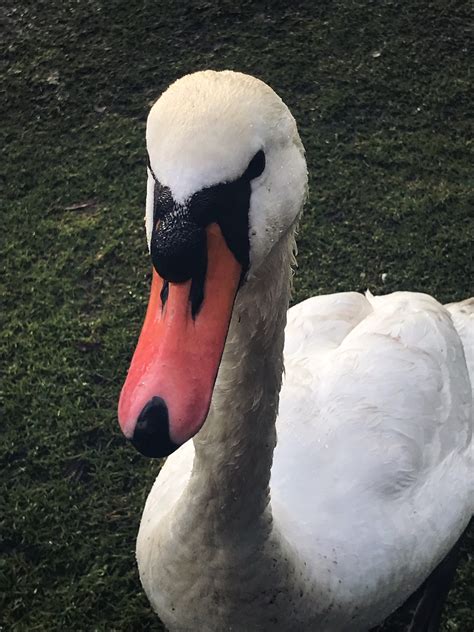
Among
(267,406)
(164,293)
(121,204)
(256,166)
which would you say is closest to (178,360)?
(164,293)

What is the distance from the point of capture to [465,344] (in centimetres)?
247

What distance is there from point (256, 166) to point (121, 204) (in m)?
2.53

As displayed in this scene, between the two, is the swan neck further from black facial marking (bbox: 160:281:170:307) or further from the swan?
black facial marking (bbox: 160:281:170:307)

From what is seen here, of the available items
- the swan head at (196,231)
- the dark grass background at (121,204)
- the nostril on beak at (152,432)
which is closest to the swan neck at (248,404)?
the swan head at (196,231)

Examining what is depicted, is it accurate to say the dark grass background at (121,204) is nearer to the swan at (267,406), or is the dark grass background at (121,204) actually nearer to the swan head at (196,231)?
the swan at (267,406)

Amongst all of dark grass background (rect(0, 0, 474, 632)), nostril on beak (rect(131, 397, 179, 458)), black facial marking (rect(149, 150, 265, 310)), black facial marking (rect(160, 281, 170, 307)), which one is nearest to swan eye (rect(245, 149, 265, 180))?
black facial marking (rect(149, 150, 265, 310))

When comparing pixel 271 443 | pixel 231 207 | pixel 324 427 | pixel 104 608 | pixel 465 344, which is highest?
pixel 231 207

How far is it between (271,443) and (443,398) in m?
0.77

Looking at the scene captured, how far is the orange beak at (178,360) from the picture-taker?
1018mm

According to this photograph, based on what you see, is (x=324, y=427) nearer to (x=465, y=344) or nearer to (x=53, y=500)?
(x=465, y=344)

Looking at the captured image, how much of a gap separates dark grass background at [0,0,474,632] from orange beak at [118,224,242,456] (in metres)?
1.58

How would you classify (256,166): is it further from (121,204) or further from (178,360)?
(121,204)

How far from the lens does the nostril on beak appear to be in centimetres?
101

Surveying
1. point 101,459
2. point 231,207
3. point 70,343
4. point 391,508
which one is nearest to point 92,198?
point 70,343
